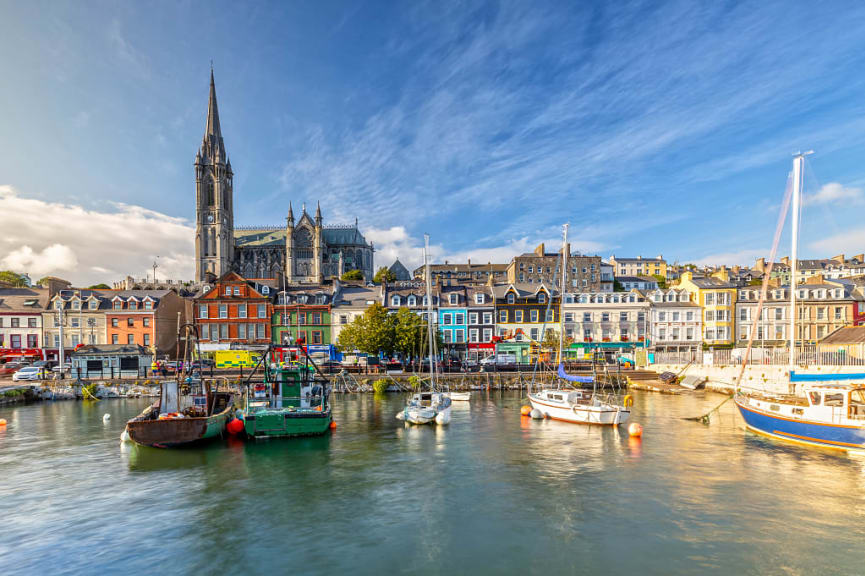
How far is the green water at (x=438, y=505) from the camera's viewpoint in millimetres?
15438

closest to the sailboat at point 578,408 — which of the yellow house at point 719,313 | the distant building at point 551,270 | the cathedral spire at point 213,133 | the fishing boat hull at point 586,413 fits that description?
the fishing boat hull at point 586,413

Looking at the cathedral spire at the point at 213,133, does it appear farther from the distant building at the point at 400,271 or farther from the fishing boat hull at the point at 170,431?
the fishing boat hull at the point at 170,431

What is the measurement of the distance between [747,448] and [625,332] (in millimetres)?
44963

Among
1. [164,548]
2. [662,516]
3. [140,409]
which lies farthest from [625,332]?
[164,548]

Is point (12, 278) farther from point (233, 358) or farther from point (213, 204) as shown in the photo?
point (233, 358)

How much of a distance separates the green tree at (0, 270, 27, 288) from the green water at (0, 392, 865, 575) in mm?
107613

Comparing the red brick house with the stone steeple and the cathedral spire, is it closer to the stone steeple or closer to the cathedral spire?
the stone steeple

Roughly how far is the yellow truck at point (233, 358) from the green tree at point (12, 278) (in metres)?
86.0

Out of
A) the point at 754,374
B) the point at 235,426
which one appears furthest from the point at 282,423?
the point at 754,374

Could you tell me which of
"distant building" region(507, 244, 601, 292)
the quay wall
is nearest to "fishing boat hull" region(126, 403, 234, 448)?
the quay wall

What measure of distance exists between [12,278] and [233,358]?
94956 mm

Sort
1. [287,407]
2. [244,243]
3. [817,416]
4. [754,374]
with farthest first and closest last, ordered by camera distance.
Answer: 1. [244,243]
2. [754,374]
3. [287,407]
4. [817,416]

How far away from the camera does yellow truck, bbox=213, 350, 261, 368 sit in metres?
61.1

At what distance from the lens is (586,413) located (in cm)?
3488
